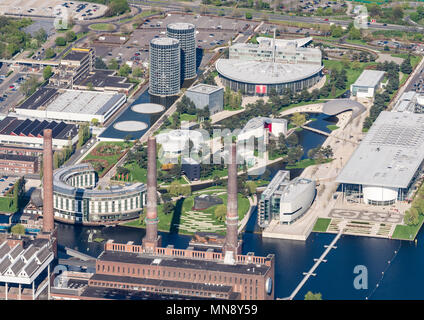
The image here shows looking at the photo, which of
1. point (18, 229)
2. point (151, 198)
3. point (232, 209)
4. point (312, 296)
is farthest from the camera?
point (18, 229)

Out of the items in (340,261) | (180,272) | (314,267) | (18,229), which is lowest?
(18,229)

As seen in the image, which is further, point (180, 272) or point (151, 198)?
point (151, 198)

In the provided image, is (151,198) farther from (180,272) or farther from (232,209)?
(180,272)

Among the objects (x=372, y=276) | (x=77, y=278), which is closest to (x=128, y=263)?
(x=77, y=278)

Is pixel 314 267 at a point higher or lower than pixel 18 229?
higher

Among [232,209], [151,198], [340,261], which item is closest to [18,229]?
[151,198]

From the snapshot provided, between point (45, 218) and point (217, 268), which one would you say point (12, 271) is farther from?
point (217, 268)

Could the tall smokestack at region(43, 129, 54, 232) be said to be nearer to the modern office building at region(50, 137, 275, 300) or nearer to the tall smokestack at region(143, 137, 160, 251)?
the modern office building at region(50, 137, 275, 300)
